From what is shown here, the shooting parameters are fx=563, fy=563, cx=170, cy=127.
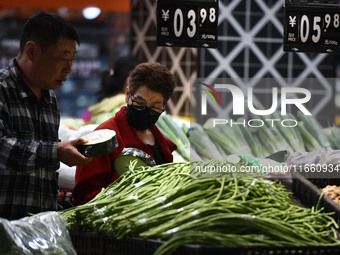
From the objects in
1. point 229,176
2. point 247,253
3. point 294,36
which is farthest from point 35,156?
point 294,36

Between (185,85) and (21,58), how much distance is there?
517cm

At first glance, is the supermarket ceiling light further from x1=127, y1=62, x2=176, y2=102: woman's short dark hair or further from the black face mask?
the black face mask

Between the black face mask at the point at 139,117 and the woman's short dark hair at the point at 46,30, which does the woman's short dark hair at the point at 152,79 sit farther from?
the woman's short dark hair at the point at 46,30

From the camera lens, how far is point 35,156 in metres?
2.43

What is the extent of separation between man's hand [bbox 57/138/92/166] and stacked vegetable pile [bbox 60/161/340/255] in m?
0.19

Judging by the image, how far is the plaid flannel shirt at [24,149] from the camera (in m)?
2.43

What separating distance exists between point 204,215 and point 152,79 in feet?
4.60

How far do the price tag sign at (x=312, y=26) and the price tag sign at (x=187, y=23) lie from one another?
49 cm

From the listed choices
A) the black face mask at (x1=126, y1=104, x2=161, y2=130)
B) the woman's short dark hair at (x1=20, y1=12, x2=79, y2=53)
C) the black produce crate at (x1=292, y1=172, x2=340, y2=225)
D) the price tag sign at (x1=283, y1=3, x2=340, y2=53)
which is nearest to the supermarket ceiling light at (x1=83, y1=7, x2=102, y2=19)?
the price tag sign at (x1=283, y1=3, x2=340, y2=53)

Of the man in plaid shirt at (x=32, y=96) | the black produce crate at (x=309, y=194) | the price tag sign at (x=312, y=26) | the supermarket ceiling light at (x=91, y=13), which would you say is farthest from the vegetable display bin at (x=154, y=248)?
the supermarket ceiling light at (x=91, y=13)

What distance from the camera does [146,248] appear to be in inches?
79.2

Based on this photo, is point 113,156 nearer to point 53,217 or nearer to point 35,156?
point 35,156

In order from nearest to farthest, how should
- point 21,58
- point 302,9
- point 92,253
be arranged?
point 92,253
point 21,58
point 302,9

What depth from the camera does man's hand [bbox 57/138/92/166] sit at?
2.36 m
